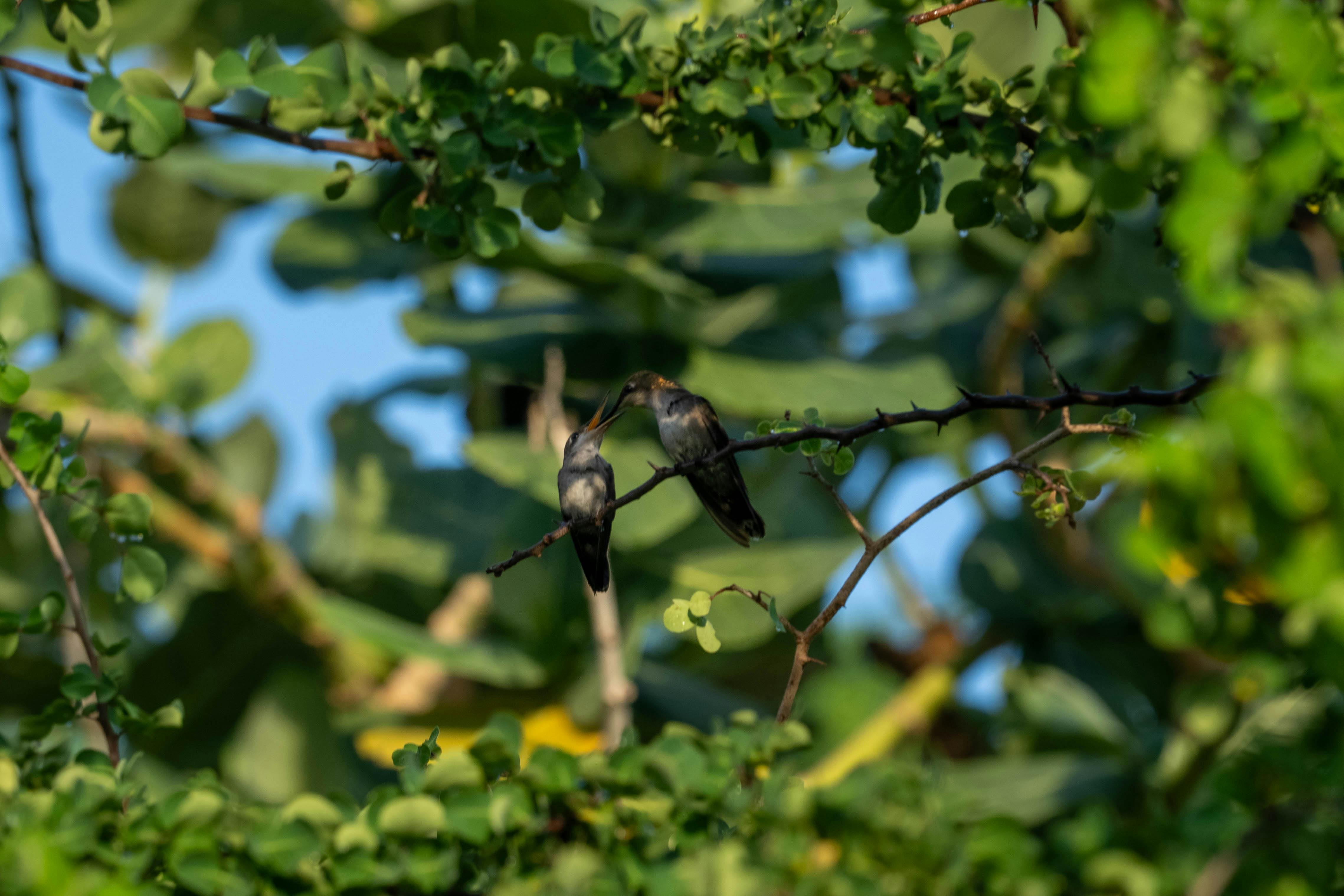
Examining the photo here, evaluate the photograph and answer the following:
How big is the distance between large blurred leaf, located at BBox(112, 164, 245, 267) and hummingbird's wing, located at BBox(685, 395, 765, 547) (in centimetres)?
398

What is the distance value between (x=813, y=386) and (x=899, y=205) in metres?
2.04

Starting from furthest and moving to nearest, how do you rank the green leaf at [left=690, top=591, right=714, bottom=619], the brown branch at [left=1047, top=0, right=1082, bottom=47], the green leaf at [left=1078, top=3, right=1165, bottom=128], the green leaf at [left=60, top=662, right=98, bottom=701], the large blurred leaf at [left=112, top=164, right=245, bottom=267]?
the large blurred leaf at [left=112, top=164, right=245, bottom=267]
the green leaf at [left=60, top=662, right=98, bottom=701]
the brown branch at [left=1047, top=0, right=1082, bottom=47]
the green leaf at [left=690, top=591, right=714, bottom=619]
the green leaf at [left=1078, top=3, right=1165, bottom=128]

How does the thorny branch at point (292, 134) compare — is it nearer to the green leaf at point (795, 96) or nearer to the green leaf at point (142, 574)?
the green leaf at point (795, 96)

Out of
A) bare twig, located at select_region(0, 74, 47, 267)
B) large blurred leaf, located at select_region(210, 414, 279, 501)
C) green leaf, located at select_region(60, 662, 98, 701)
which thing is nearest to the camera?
green leaf, located at select_region(60, 662, 98, 701)

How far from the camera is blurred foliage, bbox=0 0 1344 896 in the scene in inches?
49.3

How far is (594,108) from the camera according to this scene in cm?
230

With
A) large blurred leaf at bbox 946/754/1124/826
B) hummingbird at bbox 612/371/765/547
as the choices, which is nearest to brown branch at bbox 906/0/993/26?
hummingbird at bbox 612/371/765/547

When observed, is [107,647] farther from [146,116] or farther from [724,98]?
[724,98]

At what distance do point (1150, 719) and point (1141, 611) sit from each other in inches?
43.0

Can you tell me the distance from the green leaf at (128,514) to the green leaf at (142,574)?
42 millimetres

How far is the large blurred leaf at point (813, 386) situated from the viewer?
4.09m

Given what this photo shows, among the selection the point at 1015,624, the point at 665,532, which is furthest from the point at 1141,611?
the point at 665,532

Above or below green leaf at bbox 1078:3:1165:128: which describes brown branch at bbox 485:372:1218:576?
above

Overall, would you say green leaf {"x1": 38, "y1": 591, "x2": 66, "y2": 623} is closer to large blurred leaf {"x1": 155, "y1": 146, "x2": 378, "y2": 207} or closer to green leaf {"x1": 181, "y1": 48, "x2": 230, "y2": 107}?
green leaf {"x1": 181, "y1": 48, "x2": 230, "y2": 107}
